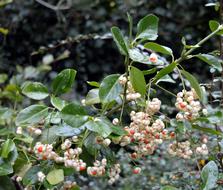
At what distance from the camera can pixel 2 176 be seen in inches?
34.8

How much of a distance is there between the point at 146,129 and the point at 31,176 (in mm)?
236

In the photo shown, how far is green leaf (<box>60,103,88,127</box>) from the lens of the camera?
0.75 meters

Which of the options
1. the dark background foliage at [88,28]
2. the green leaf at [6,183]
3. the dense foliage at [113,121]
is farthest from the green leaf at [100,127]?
the dark background foliage at [88,28]

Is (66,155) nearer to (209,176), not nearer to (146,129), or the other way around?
(146,129)

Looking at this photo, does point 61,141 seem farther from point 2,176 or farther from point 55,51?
point 55,51

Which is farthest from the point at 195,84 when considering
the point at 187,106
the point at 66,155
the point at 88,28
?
the point at 88,28

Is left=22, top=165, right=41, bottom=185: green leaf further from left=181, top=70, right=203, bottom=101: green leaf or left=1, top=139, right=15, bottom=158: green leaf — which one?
left=181, top=70, right=203, bottom=101: green leaf

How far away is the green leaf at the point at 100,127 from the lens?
73cm

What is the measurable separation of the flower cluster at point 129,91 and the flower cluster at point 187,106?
70mm

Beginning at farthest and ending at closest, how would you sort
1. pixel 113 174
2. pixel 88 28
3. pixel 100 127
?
pixel 88 28
pixel 113 174
pixel 100 127

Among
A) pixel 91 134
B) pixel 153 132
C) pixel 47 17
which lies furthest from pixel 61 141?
pixel 47 17

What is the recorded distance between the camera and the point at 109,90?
30.2 inches

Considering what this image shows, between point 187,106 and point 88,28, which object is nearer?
point 187,106

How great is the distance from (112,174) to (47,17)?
2.13 meters
